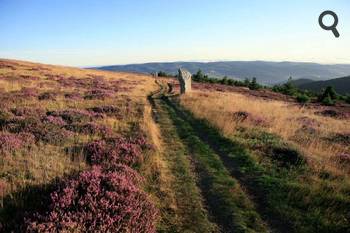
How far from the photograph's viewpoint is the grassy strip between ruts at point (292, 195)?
771 centimetres

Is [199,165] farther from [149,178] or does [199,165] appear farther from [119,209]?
[119,209]

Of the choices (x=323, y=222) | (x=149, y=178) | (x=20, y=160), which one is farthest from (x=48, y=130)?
(x=323, y=222)

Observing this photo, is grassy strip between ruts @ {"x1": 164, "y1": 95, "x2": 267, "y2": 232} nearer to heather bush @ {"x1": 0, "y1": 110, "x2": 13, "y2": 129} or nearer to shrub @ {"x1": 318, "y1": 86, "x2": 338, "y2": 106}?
Result: heather bush @ {"x1": 0, "y1": 110, "x2": 13, "y2": 129}

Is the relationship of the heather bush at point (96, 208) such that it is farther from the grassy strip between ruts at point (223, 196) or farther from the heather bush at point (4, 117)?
the heather bush at point (4, 117)

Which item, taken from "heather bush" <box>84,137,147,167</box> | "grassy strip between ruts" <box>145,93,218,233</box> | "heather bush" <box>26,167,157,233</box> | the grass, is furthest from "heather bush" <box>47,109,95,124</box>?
"heather bush" <box>26,167,157,233</box>

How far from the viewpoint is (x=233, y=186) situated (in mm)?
9516

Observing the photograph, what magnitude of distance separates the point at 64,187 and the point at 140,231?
7.01 ft

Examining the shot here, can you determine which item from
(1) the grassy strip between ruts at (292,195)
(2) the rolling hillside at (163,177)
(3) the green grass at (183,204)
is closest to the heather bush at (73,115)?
(2) the rolling hillside at (163,177)

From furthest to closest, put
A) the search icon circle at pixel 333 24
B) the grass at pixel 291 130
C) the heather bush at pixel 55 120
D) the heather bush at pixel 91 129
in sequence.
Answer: the heather bush at pixel 55 120 < the heather bush at pixel 91 129 < the grass at pixel 291 130 < the search icon circle at pixel 333 24

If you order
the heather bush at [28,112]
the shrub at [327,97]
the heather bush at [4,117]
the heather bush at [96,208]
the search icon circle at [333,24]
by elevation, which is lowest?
the shrub at [327,97]

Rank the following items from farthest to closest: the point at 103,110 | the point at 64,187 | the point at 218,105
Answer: the point at 218,105 < the point at 103,110 < the point at 64,187

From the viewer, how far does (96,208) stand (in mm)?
6578

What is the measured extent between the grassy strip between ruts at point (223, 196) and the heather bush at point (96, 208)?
1.70 meters

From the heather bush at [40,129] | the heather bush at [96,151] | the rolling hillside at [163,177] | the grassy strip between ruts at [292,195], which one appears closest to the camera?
the rolling hillside at [163,177]
